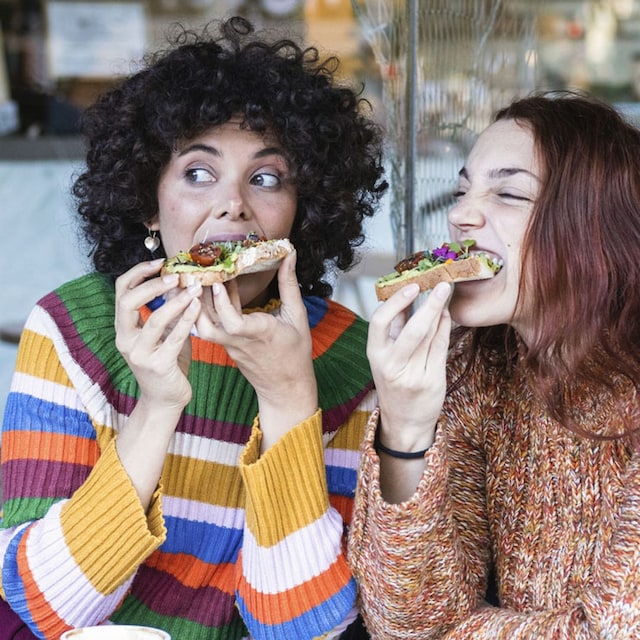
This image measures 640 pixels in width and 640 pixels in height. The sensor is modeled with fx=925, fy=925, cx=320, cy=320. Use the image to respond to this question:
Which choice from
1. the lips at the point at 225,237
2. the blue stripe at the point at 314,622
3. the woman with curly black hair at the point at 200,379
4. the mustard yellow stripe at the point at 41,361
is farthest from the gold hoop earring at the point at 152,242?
the blue stripe at the point at 314,622

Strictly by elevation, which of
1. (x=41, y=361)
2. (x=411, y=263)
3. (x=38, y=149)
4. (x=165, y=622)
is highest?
(x=411, y=263)

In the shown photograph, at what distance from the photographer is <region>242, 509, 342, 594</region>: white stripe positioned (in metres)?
1.87

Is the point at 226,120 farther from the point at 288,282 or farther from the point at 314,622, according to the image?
the point at 314,622

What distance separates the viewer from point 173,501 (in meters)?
2.05

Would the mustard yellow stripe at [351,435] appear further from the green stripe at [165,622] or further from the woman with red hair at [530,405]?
the green stripe at [165,622]

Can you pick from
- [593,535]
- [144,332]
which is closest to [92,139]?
[144,332]

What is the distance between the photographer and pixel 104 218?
2344 millimetres

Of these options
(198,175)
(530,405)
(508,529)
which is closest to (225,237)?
(198,175)

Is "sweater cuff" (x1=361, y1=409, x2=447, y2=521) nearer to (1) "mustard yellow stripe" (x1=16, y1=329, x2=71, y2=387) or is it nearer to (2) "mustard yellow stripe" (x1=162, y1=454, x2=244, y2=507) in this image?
(2) "mustard yellow stripe" (x1=162, y1=454, x2=244, y2=507)

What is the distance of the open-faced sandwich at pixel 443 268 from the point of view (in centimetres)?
186

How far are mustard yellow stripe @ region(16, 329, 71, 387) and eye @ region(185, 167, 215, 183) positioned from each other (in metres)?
0.49

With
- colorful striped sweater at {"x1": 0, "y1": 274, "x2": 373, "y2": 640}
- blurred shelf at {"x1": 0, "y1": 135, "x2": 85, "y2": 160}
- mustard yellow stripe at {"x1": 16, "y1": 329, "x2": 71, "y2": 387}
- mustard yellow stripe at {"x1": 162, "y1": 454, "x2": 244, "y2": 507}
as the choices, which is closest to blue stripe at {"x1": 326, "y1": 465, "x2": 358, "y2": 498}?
colorful striped sweater at {"x1": 0, "y1": 274, "x2": 373, "y2": 640}

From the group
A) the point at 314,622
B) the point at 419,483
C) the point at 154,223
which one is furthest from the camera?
the point at 154,223

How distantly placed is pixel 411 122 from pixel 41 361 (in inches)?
52.2
